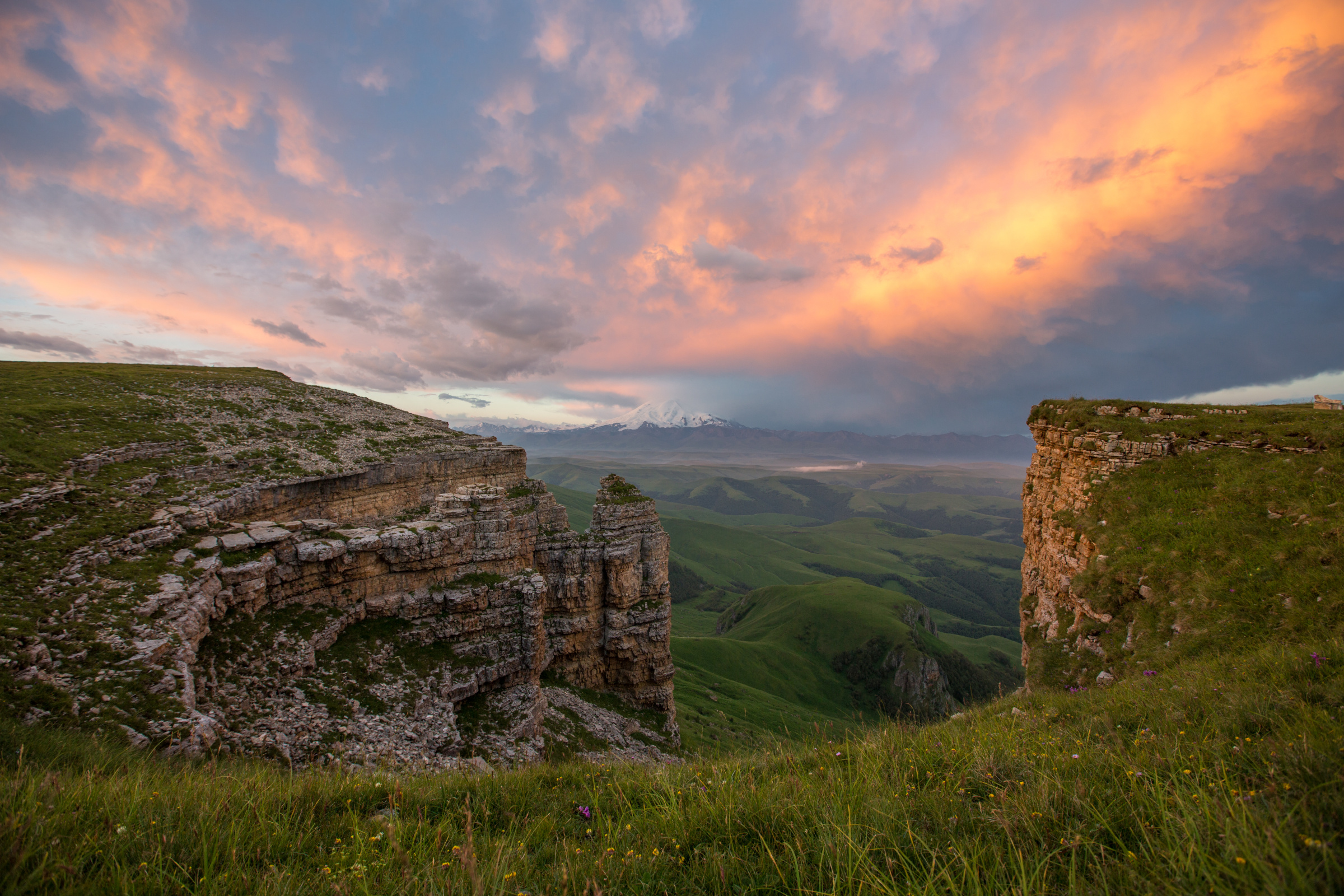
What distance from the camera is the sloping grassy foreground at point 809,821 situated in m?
3.44

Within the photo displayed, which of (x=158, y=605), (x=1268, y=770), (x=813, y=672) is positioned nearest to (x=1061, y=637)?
(x=1268, y=770)

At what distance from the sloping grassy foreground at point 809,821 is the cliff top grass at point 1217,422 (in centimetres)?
1434

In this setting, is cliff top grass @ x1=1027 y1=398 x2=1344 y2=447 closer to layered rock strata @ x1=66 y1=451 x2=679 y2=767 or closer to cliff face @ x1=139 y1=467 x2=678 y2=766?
cliff face @ x1=139 y1=467 x2=678 y2=766

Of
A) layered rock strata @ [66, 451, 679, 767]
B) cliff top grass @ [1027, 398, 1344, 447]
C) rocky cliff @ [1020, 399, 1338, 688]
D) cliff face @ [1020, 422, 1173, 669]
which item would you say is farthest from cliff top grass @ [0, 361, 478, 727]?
cliff top grass @ [1027, 398, 1344, 447]

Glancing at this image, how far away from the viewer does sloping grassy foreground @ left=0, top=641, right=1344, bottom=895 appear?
3.44 metres

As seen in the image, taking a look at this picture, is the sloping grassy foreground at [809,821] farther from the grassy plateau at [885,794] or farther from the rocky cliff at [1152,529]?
the rocky cliff at [1152,529]

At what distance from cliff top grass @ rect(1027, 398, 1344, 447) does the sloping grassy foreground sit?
14336 millimetres

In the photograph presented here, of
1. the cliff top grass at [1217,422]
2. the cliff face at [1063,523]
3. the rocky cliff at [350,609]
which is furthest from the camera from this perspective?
the cliff face at [1063,523]

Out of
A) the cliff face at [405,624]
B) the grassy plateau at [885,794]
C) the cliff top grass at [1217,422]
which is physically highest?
the cliff top grass at [1217,422]

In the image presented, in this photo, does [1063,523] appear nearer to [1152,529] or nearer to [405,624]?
Answer: [1152,529]

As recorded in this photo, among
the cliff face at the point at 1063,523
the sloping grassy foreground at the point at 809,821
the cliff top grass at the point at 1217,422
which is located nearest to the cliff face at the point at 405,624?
the sloping grassy foreground at the point at 809,821

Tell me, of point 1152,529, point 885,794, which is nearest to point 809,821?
point 885,794

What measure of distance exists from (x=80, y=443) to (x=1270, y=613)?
167 feet

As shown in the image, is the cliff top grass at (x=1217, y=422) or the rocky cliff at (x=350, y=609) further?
the cliff top grass at (x=1217, y=422)
